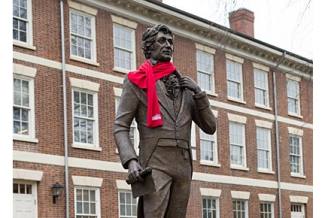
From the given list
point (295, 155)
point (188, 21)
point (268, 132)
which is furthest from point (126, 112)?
point (295, 155)

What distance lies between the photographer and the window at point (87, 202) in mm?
24516

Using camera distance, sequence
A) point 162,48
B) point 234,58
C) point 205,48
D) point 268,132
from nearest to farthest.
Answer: point 162,48 → point 205,48 → point 234,58 → point 268,132

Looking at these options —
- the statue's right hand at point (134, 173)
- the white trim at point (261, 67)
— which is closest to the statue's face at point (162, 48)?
the statue's right hand at point (134, 173)

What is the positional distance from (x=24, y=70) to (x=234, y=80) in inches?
492

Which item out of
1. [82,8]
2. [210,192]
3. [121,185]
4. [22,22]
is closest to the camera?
[22,22]

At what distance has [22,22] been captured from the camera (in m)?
23.7

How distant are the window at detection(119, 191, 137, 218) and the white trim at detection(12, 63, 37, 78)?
18.0 feet

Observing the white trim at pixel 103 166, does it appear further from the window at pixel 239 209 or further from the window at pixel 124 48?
the window at pixel 124 48

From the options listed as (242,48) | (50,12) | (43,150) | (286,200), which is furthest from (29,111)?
(286,200)

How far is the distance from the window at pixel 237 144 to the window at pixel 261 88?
6.84 feet

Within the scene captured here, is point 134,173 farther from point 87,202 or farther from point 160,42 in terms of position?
point 87,202

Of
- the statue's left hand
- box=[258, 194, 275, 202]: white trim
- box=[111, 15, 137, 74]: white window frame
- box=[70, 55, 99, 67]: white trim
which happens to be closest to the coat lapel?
the statue's left hand

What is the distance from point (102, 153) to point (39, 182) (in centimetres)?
307

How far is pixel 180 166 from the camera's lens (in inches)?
276
